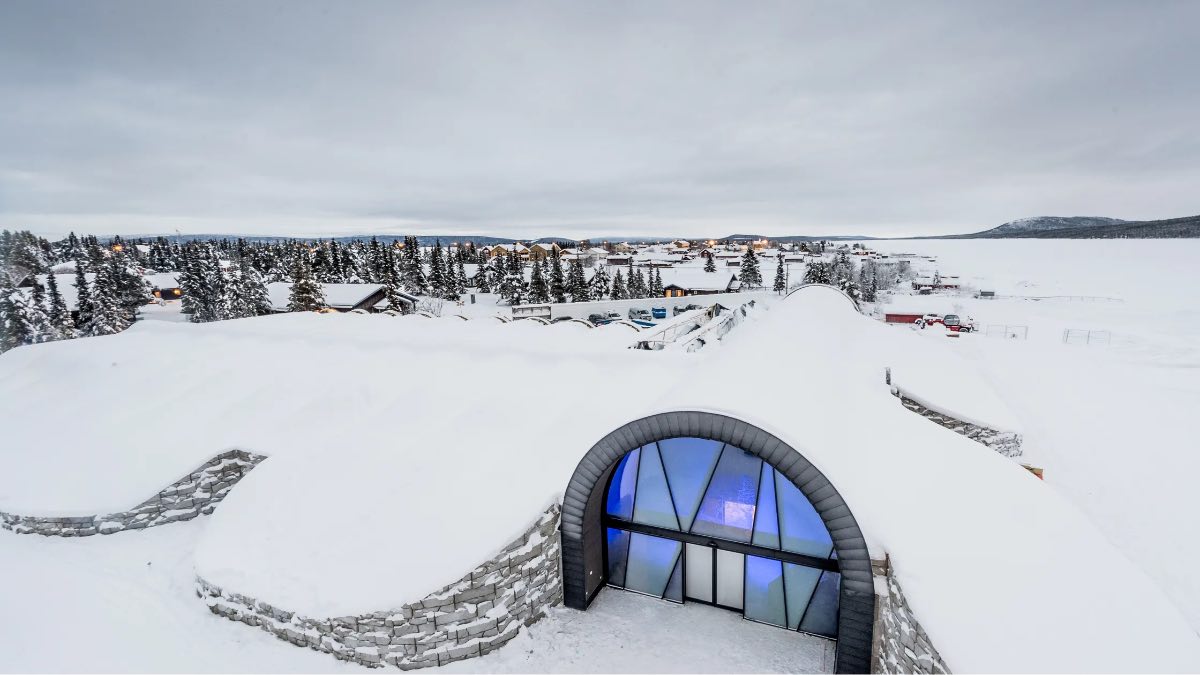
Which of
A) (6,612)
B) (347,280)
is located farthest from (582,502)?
(347,280)

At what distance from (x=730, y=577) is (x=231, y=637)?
8.46 meters

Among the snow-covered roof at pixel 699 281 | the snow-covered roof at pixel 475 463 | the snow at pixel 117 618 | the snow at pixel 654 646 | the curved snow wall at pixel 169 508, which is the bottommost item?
the snow at pixel 654 646

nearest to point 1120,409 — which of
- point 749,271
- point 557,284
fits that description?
point 557,284

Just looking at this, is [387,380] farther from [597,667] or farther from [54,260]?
[54,260]

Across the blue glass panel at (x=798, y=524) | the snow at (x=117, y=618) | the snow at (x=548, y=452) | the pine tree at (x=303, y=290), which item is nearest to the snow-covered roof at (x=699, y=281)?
the snow at (x=548, y=452)

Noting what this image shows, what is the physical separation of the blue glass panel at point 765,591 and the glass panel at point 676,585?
1.17 meters

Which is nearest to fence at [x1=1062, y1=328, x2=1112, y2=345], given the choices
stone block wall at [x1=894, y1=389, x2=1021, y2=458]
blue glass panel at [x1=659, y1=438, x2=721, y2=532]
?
stone block wall at [x1=894, y1=389, x2=1021, y2=458]

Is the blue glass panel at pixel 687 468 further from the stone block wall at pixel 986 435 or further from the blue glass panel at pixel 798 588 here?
the stone block wall at pixel 986 435

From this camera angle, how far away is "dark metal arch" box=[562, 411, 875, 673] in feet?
21.5

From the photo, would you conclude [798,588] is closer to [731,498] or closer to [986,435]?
[731,498]

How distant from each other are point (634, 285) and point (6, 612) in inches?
2025

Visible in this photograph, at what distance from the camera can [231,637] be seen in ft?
25.6

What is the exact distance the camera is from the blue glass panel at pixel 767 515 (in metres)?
7.95

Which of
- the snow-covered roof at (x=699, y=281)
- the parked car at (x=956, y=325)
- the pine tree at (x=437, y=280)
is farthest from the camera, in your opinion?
the pine tree at (x=437, y=280)
